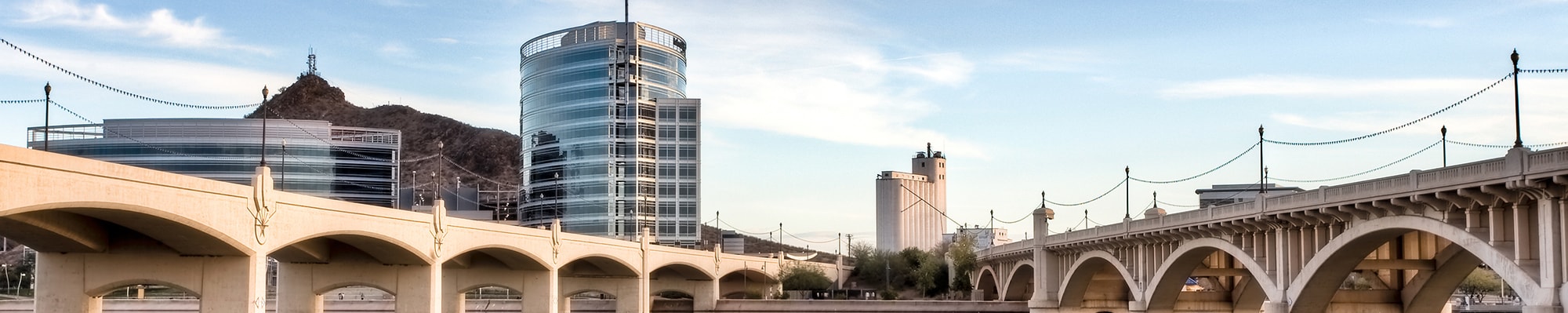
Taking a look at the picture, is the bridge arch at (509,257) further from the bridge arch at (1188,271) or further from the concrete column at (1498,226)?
the concrete column at (1498,226)

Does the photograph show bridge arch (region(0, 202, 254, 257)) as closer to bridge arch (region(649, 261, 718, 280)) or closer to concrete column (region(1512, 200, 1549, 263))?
concrete column (region(1512, 200, 1549, 263))

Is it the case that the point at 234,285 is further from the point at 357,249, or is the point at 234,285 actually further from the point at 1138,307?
the point at 1138,307

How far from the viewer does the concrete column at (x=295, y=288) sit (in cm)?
6012

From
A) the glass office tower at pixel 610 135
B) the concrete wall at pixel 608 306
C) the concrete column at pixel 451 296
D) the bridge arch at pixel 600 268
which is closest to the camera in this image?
the concrete column at pixel 451 296

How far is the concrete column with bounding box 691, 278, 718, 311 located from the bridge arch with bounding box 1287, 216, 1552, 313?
2580 inches

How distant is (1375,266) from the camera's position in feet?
167

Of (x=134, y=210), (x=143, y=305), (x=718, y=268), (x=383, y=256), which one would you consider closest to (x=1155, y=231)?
(x=383, y=256)

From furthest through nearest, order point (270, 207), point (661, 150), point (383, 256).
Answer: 1. point (661, 150)
2. point (383, 256)
3. point (270, 207)

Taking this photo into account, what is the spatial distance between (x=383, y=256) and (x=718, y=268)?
53402mm

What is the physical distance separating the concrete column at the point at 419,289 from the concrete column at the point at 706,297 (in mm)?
51376

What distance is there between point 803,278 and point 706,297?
2176 centimetres

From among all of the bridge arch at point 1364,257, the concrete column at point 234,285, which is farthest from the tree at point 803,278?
the concrete column at point 234,285

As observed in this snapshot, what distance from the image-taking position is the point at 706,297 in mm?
110625

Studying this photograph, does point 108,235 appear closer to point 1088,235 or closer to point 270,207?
point 270,207
